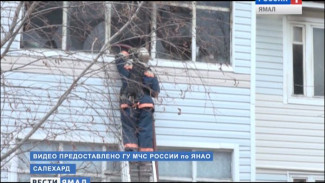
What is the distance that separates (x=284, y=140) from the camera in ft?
59.7

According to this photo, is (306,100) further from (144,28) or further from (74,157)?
(74,157)

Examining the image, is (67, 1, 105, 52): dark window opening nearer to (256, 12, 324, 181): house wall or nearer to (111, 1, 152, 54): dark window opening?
(111, 1, 152, 54): dark window opening

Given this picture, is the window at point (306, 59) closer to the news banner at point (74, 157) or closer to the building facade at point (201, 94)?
the building facade at point (201, 94)

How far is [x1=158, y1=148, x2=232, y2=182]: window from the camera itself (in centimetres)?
1634

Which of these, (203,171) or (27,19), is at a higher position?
(27,19)

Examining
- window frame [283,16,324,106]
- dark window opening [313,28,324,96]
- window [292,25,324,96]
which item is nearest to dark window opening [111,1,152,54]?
window frame [283,16,324,106]

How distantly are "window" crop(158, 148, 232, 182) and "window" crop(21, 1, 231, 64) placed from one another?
1.90 m

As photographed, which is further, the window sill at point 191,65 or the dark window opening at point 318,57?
the dark window opening at point 318,57

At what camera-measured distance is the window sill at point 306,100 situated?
18359 mm

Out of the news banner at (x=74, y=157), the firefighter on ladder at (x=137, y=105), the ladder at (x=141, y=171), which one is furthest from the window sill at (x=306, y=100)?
the news banner at (x=74, y=157)

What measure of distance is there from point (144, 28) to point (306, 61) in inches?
186

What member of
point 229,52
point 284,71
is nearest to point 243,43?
point 229,52

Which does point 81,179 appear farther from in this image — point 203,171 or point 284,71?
point 284,71

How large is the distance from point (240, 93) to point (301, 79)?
254cm
